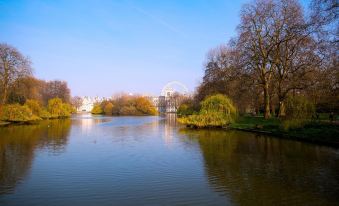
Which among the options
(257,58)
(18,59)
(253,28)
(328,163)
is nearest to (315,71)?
(257,58)

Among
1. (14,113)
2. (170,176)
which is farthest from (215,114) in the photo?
(14,113)

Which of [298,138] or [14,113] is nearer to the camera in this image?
[298,138]

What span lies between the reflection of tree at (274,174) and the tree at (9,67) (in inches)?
1425

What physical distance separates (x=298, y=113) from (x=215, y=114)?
10.8 meters

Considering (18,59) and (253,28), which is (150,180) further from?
(18,59)

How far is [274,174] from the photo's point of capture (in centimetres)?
1165

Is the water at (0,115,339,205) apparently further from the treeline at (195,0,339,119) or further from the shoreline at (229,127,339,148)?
the treeline at (195,0,339,119)

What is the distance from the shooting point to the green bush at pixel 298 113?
24.9m

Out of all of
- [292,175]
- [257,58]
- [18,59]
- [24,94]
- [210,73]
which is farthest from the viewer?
[210,73]

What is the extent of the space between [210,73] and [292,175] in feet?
137

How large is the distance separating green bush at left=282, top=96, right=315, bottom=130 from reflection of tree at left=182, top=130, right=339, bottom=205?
6.89 meters

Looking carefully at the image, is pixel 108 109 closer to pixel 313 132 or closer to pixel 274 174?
pixel 313 132

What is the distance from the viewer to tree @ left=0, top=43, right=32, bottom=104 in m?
42.9

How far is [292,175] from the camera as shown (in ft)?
37.7
